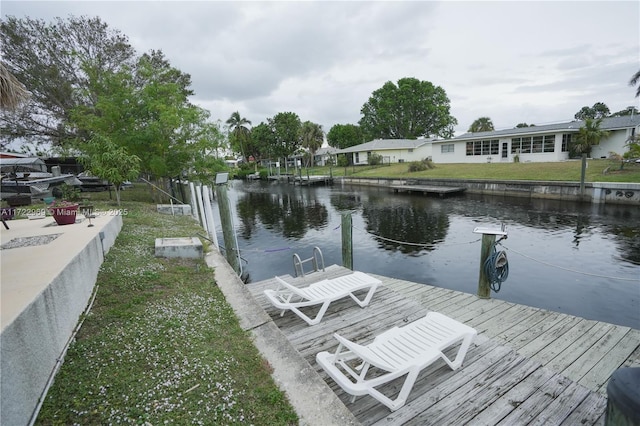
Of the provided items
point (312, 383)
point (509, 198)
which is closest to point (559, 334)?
point (312, 383)

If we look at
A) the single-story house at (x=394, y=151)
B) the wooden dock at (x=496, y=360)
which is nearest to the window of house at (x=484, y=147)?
the single-story house at (x=394, y=151)

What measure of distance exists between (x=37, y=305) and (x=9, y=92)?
13.4 feet

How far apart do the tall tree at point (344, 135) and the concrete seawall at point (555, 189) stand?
37341 mm

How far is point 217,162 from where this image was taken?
17.5m

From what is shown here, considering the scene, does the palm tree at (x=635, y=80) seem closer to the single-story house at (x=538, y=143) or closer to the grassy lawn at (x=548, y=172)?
the single-story house at (x=538, y=143)

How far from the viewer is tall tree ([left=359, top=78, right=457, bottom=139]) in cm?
5858

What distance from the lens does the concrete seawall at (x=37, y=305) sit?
82.1 inches

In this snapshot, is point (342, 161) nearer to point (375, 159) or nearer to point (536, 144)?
point (375, 159)

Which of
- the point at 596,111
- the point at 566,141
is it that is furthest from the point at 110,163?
the point at 596,111

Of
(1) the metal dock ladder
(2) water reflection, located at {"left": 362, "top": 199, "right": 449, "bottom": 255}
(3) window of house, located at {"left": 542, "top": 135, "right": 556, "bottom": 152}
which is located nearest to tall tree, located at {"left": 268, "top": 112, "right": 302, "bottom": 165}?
Result: (3) window of house, located at {"left": 542, "top": 135, "right": 556, "bottom": 152}

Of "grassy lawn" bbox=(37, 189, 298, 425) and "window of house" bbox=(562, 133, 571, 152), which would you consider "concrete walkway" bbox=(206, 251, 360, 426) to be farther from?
"window of house" bbox=(562, 133, 571, 152)

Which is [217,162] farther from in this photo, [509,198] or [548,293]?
[509,198]

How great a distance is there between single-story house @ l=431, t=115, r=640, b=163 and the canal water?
11595 mm

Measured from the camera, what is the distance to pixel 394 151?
44.3 m
